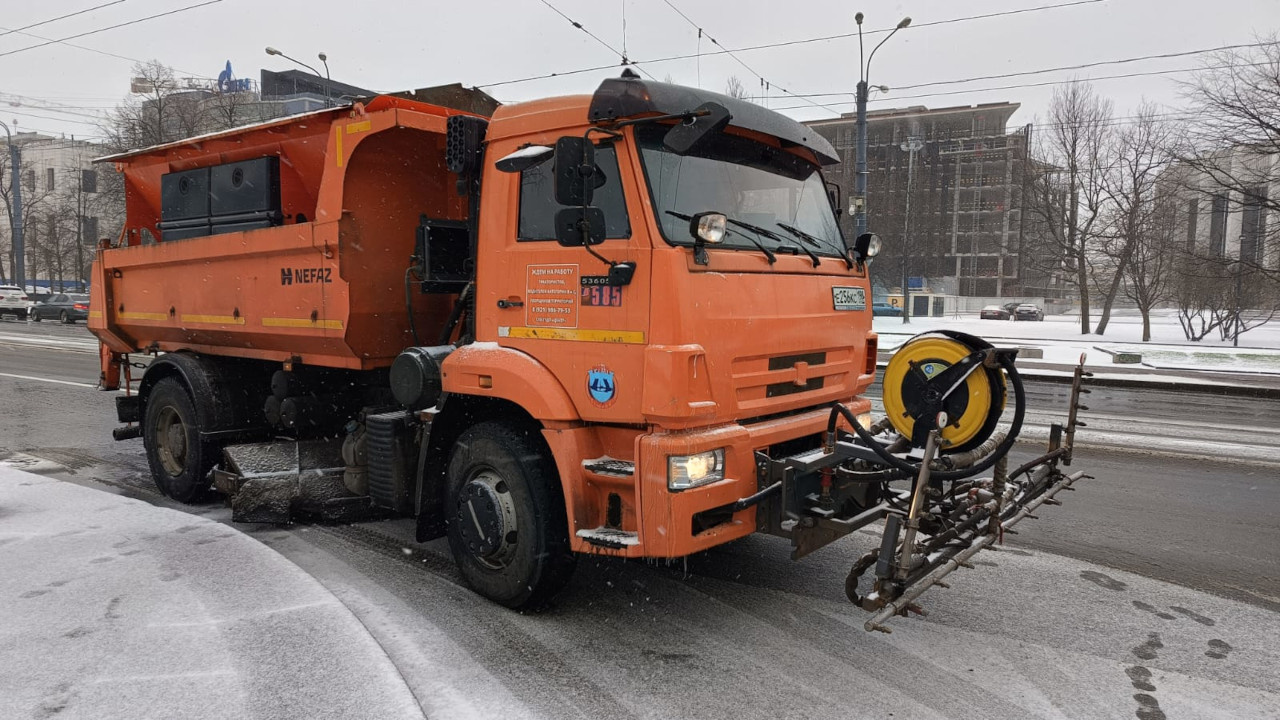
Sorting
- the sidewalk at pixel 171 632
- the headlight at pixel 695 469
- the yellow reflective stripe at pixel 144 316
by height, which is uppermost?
the yellow reflective stripe at pixel 144 316

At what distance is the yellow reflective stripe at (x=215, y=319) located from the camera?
6320 mm

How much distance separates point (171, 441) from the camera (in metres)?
7.05

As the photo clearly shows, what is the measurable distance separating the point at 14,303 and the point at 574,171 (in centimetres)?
4820

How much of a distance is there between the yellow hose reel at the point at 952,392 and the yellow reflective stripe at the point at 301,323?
352 centimetres

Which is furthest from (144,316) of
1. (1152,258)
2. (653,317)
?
(1152,258)

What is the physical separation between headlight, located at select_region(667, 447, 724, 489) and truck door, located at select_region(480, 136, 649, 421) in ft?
1.07

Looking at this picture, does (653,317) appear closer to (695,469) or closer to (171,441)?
(695,469)

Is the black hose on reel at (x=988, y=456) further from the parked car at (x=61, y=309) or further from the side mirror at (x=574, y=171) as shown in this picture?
the parked car at (x=61, y=309)

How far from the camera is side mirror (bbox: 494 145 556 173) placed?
4.21 metres

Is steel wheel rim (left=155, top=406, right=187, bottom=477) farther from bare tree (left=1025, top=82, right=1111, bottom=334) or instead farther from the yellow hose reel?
bare tree (left=1025, top=82, right=1111, bottom=334)

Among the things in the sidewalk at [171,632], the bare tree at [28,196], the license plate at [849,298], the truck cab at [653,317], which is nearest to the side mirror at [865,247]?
the license plate at [849,298]

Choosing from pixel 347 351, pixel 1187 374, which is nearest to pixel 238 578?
pixel 347 351

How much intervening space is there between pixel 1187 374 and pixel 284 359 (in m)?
18.5

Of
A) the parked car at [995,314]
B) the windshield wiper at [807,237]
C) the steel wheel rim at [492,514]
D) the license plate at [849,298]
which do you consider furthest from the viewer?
the parked car at [995,314]
